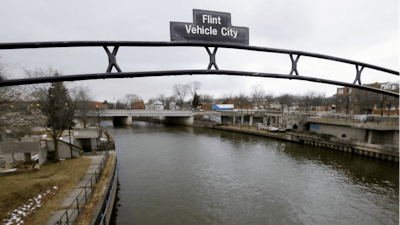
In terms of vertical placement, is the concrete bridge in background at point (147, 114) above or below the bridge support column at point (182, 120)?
above

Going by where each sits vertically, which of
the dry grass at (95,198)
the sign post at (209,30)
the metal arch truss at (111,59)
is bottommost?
the dry grass at (95,198)

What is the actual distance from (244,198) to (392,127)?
2277cm

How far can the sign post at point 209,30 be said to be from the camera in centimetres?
385

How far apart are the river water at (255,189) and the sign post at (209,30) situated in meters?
10.1

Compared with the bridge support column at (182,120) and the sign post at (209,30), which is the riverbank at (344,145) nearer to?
the bridge support column at (182,120)

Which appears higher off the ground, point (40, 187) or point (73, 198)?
point (40, 187)

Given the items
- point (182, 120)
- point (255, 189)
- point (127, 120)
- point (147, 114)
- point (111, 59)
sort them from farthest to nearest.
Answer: point (182, 120) → point (127, 120) → point (147, 114) → point (255, 189) → point (111, 59)

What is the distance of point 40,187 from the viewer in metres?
9.87

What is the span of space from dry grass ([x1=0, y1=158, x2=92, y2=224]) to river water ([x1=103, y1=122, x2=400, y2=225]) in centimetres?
317

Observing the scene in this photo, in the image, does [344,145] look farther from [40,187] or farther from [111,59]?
[40,187]

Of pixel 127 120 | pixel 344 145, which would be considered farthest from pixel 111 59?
pixel 127 120

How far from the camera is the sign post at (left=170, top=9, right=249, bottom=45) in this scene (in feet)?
12.6

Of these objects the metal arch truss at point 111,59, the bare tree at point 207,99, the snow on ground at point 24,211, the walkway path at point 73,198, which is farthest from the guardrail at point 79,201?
the bare tree at point 207,99

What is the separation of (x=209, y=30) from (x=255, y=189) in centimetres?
1338
